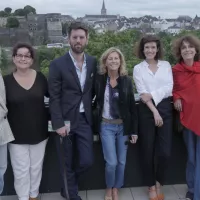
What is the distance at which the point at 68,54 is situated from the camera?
2877mm

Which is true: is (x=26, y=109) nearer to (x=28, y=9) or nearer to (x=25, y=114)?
(x=25, y=114)

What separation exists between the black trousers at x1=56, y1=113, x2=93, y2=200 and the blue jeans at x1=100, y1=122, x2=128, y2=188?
0.14 meters

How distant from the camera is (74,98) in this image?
2.83 m

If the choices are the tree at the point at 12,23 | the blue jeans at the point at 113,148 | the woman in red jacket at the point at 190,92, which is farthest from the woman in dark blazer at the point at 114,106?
the tree at the point at 12,23

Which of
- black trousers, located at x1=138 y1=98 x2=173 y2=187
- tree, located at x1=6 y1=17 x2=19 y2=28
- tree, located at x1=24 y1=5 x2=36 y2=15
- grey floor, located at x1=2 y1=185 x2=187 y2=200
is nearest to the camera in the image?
black trousers, located at x1=138 y1=98 x2=173 y2=187

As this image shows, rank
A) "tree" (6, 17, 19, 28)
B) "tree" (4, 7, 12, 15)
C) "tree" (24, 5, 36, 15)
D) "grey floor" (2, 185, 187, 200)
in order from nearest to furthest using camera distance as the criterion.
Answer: "grey floor" (2, 185, 187, 200)
"tree" (6, 17, 19, 28)
"tree" (24, 5, 36, 15)
"tree" (4, 7, 12, 15)

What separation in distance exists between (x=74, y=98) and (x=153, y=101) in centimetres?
70

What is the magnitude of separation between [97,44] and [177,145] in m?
15.7

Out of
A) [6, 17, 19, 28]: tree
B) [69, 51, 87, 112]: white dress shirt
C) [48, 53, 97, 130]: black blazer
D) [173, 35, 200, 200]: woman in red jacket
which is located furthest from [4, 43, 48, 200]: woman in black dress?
[6, 17, 19, 28]: tree

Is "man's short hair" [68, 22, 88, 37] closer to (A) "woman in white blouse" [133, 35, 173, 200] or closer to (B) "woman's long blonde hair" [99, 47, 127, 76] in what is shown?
(B) "woman's long blonde hair" [99, 47, 127, 76]

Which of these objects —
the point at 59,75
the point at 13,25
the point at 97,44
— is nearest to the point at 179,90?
the point at 59,75

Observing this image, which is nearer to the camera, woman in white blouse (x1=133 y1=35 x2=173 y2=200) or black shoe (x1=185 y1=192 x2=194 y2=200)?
woman in white blouse (x1=133 y1=35 x2=173 y2=200)

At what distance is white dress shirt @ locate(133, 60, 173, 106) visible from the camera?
2.88 m

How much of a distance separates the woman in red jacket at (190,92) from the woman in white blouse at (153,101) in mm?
101
